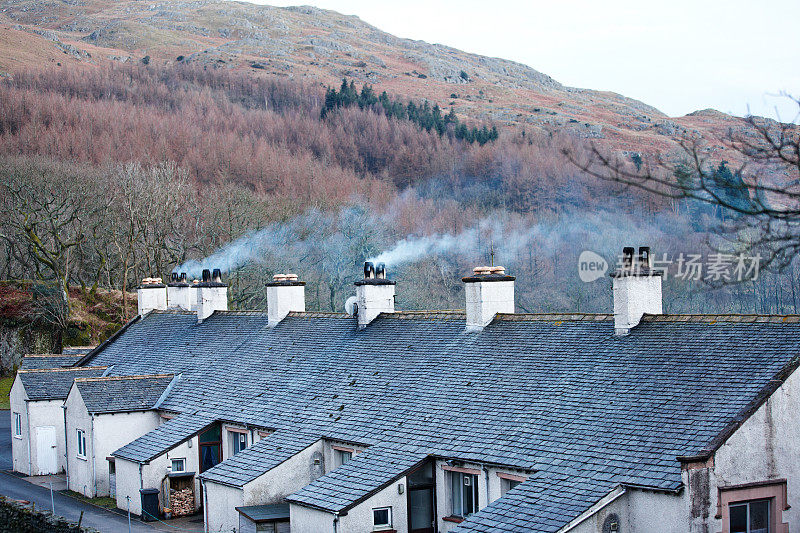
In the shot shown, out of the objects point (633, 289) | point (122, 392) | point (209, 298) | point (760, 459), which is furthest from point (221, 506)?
point (209, 298)

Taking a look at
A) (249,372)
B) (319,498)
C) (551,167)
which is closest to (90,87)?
(551,167)

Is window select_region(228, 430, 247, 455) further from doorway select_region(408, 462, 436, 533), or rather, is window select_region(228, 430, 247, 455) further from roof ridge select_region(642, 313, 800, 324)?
roof ridge select_region(642, 313, 800, 324)

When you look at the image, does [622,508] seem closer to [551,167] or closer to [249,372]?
[249,372]

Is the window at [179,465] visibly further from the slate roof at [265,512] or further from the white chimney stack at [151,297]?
the white chimney stack at [151,297]

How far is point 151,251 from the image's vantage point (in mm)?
59781

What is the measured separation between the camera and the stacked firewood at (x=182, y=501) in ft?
80.5

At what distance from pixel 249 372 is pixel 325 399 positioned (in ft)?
16.8

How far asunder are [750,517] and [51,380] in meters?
27.1

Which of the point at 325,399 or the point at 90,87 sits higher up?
the point at 90,87

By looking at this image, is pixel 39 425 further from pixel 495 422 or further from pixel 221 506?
pixel 495 422

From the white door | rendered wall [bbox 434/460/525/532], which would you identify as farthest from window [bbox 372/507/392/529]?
the white door

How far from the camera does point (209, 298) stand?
35.0m

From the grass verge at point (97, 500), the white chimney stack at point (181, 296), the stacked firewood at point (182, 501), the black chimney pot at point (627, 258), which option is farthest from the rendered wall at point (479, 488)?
the white chimney stack at point (181, 296)

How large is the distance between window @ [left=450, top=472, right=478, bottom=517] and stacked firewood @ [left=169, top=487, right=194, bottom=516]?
32.9 ft
